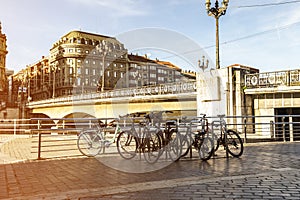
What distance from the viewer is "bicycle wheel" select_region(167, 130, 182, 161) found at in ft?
25.4

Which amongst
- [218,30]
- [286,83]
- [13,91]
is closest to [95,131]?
[286,83]

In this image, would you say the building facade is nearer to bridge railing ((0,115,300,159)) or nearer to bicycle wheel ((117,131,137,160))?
bridge railing ((0,115,300,159))

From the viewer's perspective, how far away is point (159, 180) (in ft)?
17.8

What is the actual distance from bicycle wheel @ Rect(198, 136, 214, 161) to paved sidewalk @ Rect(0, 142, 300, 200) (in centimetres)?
22

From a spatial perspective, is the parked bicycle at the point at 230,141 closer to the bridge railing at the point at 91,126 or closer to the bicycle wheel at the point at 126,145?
the bridge railing at the point at 91,126

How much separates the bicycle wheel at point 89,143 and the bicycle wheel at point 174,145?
2.13m

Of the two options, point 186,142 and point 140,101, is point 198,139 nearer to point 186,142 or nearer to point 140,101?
point 186,142

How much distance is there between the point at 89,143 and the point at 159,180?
374cm

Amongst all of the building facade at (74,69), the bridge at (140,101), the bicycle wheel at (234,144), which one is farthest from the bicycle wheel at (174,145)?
the building facade at (74,69)

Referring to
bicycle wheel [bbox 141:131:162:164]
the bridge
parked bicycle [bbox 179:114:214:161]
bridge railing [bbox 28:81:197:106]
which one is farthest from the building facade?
bicycle wheel [bbox 141:131:162:164]

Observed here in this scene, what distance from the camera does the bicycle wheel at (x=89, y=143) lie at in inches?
340

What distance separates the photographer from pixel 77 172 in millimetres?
6234

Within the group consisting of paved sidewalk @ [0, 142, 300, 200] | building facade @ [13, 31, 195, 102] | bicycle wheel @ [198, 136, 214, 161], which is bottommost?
paved sidewalk @ [0, 142, 300, 200]

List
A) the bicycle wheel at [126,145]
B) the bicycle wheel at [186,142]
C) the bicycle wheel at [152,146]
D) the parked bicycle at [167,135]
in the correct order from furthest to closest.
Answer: the bicycle wheel at [126,145] → the bicycle wheel at [186,142] → the parked bicycle at [167,135] → the bicycle wheel at [152,146]
